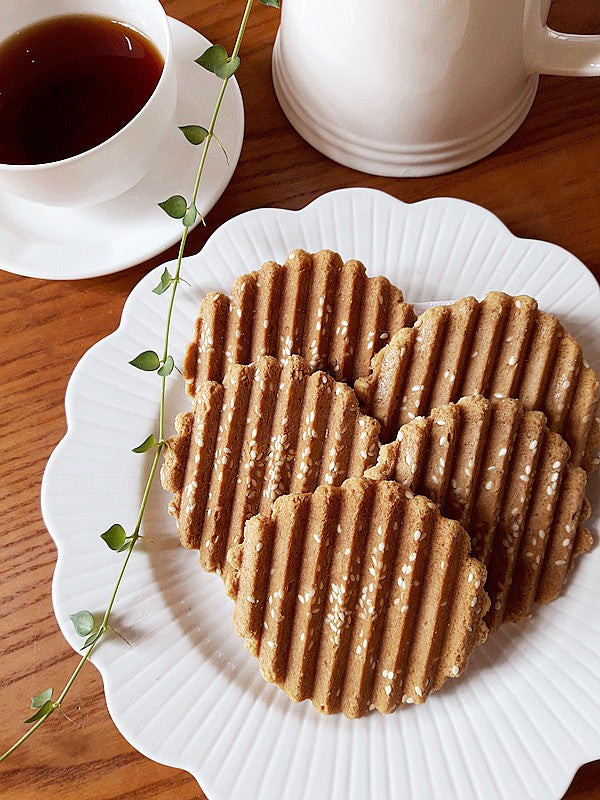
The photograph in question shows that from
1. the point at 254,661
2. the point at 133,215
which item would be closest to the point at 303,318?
the point at 133,215

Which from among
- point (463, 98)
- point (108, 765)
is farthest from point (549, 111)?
point (108, 765)

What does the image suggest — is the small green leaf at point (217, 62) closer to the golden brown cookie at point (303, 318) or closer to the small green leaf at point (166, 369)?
the golden brown cookie at point (303, 318)

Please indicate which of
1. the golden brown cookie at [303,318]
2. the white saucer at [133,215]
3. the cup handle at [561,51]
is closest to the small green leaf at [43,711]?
the golden brown cookie at [303,318]

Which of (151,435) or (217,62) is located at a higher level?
(217,62)

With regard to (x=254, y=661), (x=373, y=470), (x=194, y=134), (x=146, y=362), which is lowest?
(x=254, y=661)

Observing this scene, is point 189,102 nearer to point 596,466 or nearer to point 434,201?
point 434,201

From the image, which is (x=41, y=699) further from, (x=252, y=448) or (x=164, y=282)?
(x=164, y=282)

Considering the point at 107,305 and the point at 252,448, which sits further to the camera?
the point at 107,305
